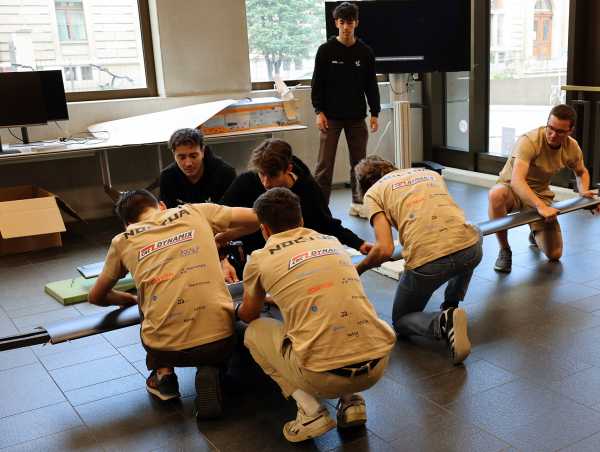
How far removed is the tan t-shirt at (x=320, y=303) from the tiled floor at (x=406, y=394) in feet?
1.11

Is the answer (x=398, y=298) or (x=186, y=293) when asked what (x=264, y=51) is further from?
(x=186, y=293)

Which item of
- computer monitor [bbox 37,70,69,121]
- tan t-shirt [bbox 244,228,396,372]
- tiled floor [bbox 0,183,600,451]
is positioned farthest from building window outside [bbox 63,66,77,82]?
tan t-shirt [bbox 244,228,396,372]

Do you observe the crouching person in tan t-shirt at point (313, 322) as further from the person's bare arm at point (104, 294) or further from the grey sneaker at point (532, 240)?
the grey sneaker at point (532, 240)

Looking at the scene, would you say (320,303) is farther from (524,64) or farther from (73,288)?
(524,64)

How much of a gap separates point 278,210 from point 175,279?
433mm

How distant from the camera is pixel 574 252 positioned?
411cm

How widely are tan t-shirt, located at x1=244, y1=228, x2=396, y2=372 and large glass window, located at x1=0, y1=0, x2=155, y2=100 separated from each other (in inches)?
167

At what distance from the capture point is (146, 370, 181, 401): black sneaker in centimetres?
251

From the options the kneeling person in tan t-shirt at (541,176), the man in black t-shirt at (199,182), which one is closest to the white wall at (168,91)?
the man in black t-shirt at (199,182)

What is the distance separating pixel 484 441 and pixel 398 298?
94 cm

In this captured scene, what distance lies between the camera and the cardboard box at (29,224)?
473 cm

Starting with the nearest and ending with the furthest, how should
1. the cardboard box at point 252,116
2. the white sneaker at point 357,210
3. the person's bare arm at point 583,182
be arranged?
the person's bare arm at point 583,182, the white sneaker at point 357,210, the cardboard box at point 252,116

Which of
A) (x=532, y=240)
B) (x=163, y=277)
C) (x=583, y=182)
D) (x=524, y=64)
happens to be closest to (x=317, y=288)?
(x=163, y=277)

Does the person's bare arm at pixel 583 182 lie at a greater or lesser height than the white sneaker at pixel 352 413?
greater
